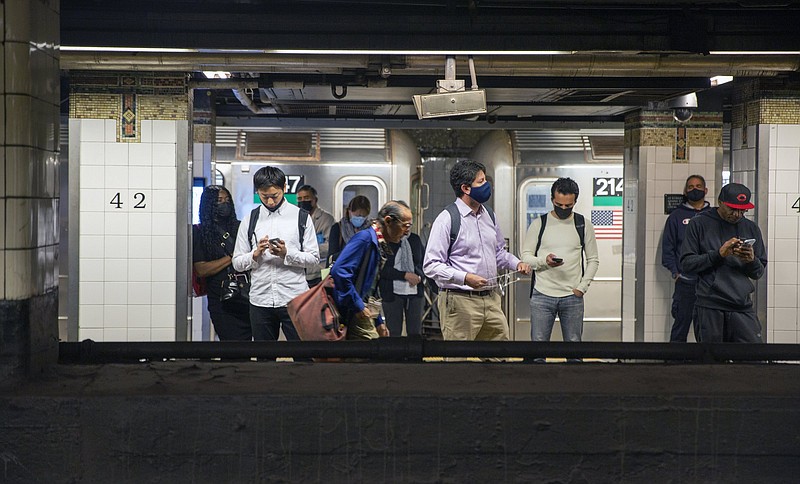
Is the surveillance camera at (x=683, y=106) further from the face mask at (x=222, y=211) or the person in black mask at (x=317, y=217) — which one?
the face mask at (x=222, y=211)

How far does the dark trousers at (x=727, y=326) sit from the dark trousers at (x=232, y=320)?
11.3 ft

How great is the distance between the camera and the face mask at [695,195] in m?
10.4

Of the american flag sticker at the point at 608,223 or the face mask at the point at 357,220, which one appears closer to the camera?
the face mask at the point at 357,220

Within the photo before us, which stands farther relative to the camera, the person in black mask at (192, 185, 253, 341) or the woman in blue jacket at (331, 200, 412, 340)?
the person in black mask at (192, 185, 253, 341)

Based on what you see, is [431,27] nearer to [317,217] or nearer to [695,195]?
[317,217]

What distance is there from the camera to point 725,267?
665 centimetres

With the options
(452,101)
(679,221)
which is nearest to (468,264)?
(452,101)

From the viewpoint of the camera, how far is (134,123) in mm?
9219

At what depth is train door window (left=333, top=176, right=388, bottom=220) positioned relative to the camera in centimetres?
1179

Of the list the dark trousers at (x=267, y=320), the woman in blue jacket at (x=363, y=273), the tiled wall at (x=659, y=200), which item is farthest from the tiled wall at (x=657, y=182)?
the woman in blue jacket at (x=363, y=273)

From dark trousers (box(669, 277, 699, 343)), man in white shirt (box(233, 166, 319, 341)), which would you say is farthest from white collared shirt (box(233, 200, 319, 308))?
dark trousers (box(669, 277, 699, 343))

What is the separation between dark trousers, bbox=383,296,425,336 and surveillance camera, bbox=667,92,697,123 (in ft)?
12.4

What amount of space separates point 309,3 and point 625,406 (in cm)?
431

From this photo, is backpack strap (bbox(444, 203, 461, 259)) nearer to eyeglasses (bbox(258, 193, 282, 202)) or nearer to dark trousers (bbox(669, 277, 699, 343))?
eyeglasses (bbox(258, 193, 282, 202))
